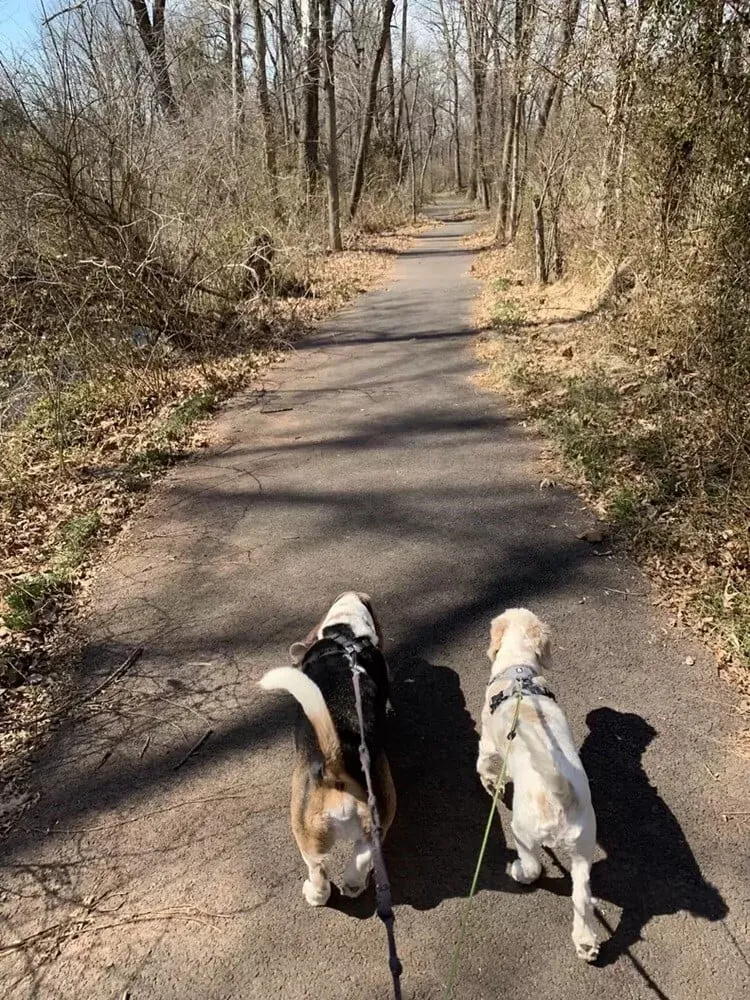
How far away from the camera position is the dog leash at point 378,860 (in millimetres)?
1826

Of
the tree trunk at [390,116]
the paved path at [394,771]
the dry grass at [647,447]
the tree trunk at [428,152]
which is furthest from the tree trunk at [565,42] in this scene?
the tree trunk at [428,152]

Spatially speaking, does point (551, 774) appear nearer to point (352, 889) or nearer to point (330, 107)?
point (352, 889)

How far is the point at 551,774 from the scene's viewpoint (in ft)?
7.45

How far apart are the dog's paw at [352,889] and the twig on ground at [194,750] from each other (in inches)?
43.7

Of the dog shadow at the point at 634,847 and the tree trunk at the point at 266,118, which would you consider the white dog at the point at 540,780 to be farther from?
the tree trunk at the point at 266,118

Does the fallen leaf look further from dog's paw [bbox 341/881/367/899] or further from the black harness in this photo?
dog's paw [bbox 341/881/367/899]

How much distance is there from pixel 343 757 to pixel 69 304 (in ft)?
24.8

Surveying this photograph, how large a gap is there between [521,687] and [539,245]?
12.0m

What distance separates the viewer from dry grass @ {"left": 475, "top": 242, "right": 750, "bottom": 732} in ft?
13.6

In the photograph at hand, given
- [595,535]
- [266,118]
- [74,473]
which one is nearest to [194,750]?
[595,535]

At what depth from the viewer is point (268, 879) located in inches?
105

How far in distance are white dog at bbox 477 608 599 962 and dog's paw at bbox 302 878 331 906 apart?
2.46ft

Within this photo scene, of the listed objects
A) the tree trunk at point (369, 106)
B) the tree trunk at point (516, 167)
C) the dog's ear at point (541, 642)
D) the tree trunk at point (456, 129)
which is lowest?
the dog's ear at point (541, 642)

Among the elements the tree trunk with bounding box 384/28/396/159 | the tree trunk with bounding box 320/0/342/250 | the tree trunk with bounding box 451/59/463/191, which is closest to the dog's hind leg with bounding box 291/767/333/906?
the tree trunk with bounding box 320/0/342/250
